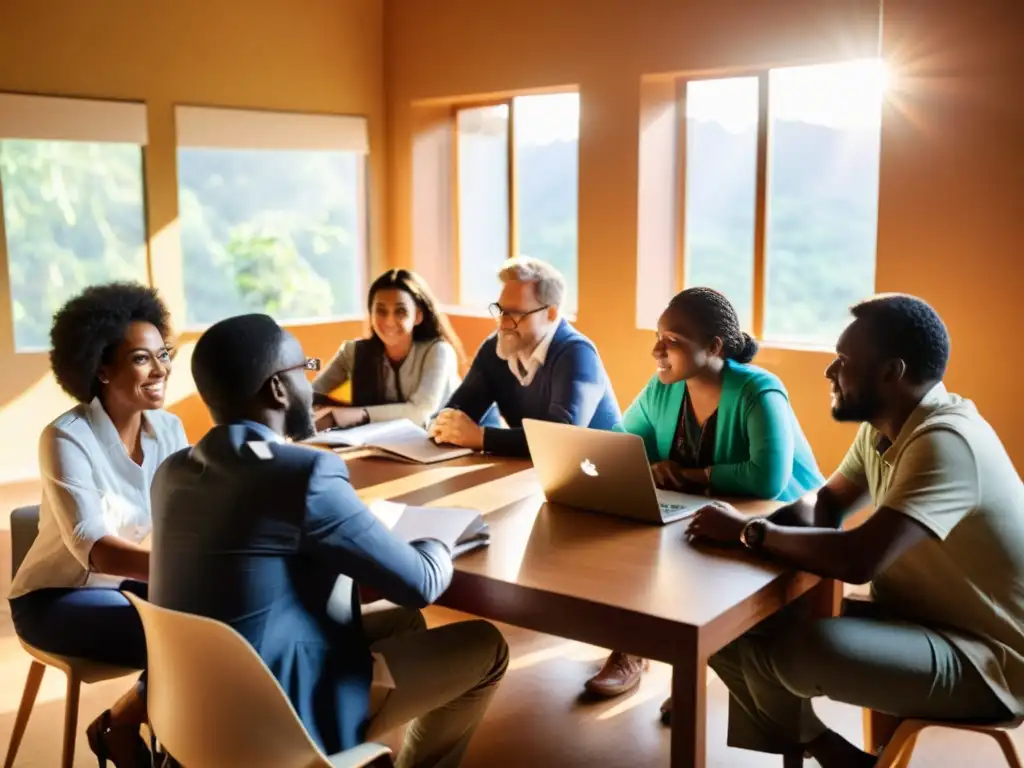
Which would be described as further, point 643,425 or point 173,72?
point 173,72

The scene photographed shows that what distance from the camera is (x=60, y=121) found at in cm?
498

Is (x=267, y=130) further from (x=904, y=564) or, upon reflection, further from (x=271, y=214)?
(x=904, y=564)

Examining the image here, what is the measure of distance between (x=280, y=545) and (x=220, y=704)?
272 millimetres

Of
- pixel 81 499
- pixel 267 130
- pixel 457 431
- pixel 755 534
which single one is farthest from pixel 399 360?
pixel 267 130

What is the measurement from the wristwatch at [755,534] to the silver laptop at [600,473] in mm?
233

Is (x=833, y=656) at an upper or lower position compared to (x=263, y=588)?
lower

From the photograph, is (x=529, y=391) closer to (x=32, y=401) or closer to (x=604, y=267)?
(x=604, y=267)

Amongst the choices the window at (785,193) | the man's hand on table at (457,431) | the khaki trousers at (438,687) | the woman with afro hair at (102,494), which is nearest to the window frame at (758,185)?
the window at (785,193)

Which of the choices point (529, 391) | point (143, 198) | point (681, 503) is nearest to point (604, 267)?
point (529, 391)

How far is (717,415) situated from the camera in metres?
2.71

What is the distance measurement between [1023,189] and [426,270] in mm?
3397

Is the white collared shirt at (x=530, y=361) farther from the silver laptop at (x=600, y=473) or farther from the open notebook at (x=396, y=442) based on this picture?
the silver laptop at (x=600, y=473)

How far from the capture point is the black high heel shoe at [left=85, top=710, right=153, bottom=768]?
7.64 ft

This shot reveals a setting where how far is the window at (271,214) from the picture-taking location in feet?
18.4
